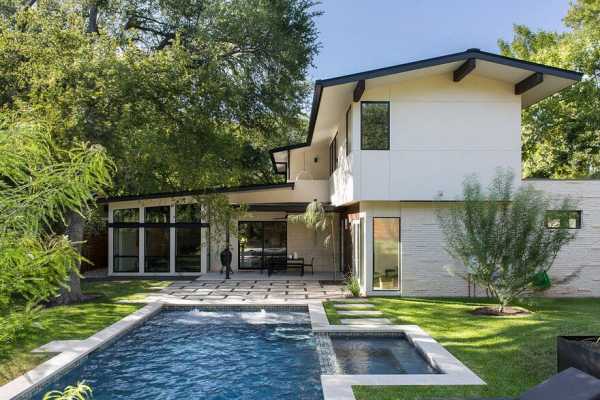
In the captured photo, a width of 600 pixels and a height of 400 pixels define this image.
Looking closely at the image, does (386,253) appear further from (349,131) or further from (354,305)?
(349,131)

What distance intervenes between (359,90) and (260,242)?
11.1 meters

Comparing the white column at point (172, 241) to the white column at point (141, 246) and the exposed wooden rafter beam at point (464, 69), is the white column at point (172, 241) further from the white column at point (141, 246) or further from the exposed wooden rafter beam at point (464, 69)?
the exposed wooden rafter beam at point (464, 69)

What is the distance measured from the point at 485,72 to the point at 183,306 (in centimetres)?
Answer: 1035

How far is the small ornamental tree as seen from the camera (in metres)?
11.3

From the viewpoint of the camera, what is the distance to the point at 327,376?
7156 millimetres

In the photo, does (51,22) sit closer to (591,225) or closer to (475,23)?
(591,225)

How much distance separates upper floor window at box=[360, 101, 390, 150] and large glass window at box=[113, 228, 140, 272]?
36.8 ft

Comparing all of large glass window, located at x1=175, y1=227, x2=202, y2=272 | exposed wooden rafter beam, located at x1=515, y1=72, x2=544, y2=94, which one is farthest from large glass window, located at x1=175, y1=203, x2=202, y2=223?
exposed wooden rafter beam, located at x1=515, y1=72, x2=544, y2=94

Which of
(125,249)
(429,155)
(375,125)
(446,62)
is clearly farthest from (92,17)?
(429,155)

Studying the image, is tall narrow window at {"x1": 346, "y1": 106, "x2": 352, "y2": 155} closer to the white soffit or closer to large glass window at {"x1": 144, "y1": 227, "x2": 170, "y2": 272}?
the white soffit

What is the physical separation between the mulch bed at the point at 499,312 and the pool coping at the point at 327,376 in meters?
2.33

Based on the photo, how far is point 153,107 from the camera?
13.6 m

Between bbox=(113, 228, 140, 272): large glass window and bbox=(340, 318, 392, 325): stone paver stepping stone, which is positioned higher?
bbox=(113, 228, 140, 272): large glass window

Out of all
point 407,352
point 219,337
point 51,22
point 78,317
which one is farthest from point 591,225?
point 51,22
